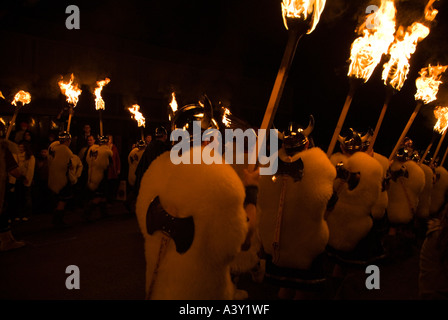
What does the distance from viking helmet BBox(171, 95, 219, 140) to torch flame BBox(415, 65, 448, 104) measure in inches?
184

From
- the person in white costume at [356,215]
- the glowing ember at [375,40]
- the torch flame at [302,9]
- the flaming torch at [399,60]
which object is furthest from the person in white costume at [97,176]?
the torch flame at [302,9]

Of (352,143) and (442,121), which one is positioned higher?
(442,121)

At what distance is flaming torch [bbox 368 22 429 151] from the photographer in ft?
17.4

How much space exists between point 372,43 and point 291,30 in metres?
2.30

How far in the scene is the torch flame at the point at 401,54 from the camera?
531 cm

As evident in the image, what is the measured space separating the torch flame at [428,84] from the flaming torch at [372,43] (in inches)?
72.7

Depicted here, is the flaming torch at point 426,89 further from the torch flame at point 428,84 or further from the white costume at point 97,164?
the white costume at point 97,164

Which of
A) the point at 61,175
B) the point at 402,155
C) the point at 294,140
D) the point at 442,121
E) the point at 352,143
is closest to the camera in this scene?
the point at 294,140

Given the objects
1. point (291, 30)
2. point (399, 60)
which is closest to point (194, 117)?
point (291, 30)

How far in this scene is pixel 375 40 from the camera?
15.6 feet

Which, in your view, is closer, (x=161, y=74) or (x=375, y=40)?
(x=375, y=40)

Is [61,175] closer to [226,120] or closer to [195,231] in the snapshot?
[226,120]

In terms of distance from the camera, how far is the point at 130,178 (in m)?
9.84
